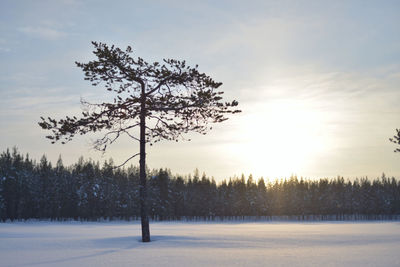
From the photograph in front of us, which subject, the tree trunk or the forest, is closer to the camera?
the tree trunk

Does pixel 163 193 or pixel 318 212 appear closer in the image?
pixel 163 193

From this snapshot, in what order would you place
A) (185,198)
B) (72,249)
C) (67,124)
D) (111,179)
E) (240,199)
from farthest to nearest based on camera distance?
(240,199), (185,198), (111,179), (67,124), (72,249)

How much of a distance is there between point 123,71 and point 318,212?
150346mm

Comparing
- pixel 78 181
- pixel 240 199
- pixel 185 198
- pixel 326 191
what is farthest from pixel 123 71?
pixel 326 191

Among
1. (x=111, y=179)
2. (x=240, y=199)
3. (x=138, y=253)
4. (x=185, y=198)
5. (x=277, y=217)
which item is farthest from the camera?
(x=277, y=217)

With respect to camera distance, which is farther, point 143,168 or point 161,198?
point 161,198

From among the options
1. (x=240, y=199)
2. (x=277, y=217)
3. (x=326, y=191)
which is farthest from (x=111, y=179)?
(x=326, y=191)

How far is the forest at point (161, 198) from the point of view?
382 ft

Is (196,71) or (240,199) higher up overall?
(196,71)

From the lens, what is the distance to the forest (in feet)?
382

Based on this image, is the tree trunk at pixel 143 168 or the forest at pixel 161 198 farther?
the forest at pixel 161 198

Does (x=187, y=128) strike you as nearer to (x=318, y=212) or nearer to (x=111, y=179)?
(x=111, y=179)

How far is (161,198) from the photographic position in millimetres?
126250

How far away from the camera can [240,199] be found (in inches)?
6142
